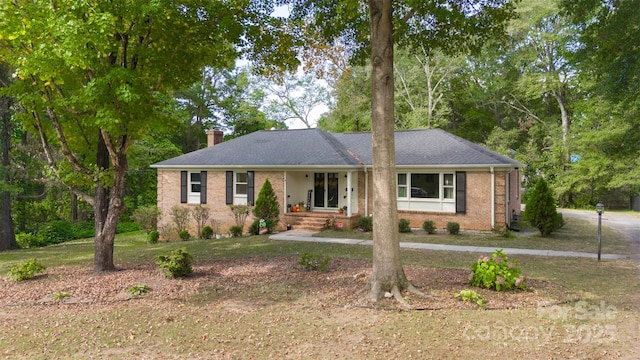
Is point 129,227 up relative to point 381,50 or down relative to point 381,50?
down

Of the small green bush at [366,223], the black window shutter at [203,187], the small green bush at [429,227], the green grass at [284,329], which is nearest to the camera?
the green grass at [284,329]

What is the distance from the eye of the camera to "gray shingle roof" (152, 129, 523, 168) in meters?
17.4

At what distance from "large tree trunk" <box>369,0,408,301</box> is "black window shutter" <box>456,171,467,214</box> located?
10423mm

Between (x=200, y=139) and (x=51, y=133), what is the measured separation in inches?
1103

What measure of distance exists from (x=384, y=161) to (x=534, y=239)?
399 inches

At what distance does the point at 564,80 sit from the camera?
3100cm

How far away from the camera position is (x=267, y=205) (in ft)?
59.4

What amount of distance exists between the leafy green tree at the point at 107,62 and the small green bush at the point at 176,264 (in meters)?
1.76

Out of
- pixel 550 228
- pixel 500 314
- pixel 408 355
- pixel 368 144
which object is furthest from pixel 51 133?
pixel 550 228

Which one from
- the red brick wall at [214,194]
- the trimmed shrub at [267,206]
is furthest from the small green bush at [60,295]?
the trimmed shrub at [267,206]

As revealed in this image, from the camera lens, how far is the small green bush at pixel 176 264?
838 centimetres

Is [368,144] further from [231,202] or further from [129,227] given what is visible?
[129,227]

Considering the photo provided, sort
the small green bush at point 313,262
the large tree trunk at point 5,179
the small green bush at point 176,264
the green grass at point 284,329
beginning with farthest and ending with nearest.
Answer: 1. the large tree trunk at point 5,179
2. the small green bush at point 313,262
3. the small green bush at point 176,264
4. the green grass at point 284,329

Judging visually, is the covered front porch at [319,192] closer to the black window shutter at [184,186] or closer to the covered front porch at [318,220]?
the covered front porch at [318,220]
